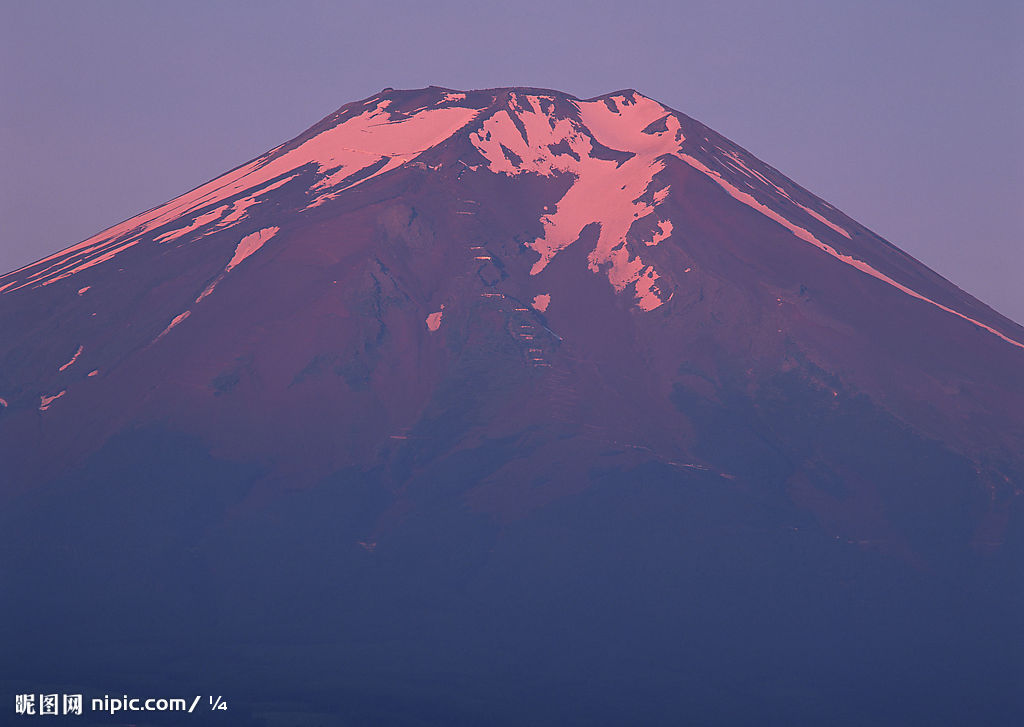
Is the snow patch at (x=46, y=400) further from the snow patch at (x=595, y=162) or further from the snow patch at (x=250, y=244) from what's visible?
the snow patch at (x=595, y=162)

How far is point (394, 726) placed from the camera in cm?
6331

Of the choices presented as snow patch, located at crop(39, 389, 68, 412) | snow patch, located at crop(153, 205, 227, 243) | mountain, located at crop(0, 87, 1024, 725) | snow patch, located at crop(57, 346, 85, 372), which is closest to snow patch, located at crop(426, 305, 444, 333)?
mountain, located at crop(0, 87, 1024, 725)

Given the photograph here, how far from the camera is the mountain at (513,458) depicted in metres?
69.4

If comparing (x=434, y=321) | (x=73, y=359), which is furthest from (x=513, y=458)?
(x=73, y=359)

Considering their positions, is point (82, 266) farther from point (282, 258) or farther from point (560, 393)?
point (560, 393)

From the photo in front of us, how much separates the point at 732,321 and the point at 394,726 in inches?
1151

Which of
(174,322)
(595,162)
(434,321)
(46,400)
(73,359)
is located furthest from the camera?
(595,162)

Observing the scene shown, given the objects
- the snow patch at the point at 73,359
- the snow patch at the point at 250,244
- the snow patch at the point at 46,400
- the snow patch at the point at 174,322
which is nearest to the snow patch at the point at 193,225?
the snow patch at the point at 250,244

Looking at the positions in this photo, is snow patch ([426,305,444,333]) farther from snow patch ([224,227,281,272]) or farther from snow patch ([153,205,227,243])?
snow patch ([153,205,227,243])

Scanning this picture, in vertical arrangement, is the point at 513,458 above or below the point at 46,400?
below

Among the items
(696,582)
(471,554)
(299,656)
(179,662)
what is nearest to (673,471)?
(696,582)

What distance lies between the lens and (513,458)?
76.8 m

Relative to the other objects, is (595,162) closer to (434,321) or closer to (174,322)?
(434,321)

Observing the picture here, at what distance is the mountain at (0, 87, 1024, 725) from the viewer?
2734 inches
